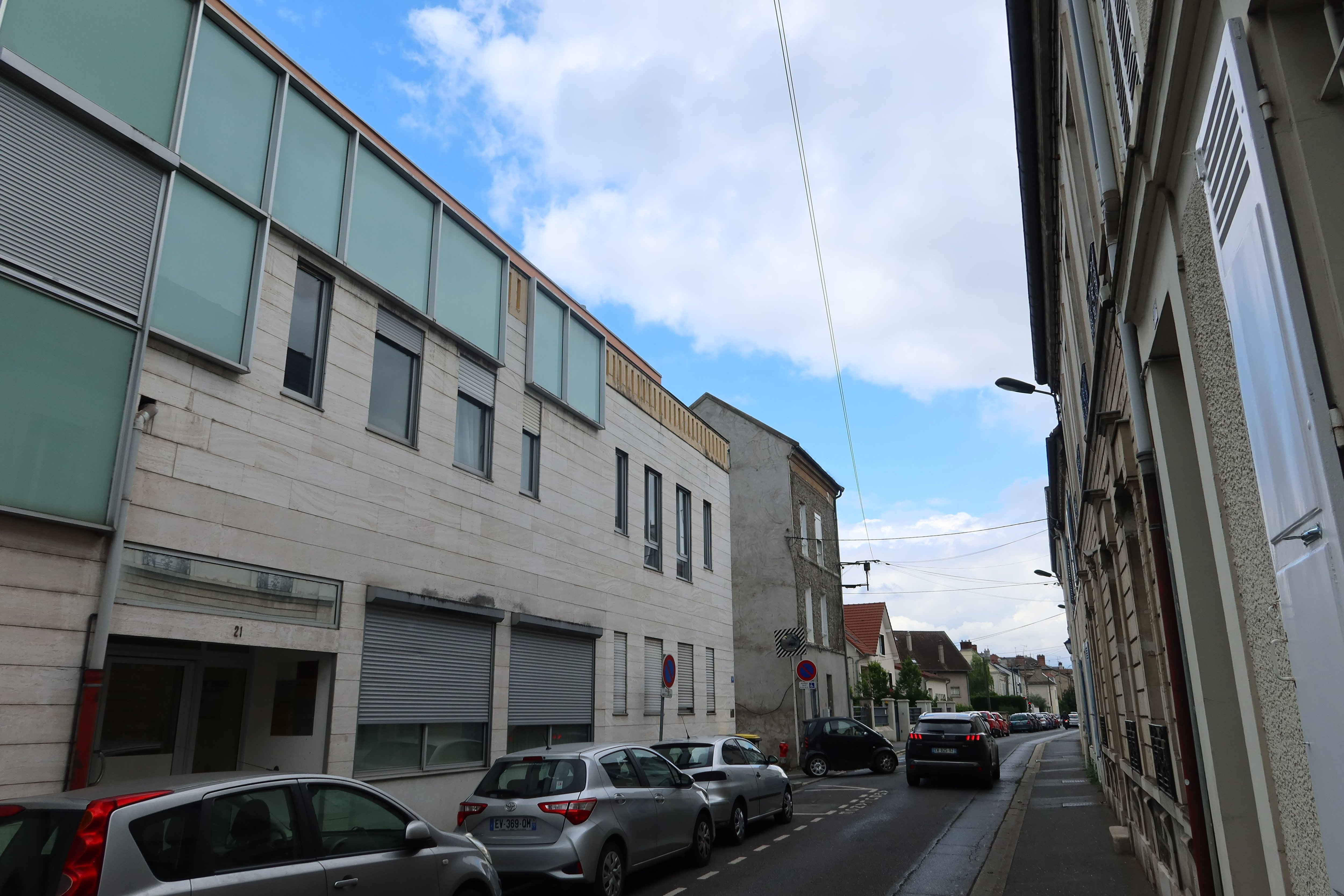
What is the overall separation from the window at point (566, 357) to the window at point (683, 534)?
479cm

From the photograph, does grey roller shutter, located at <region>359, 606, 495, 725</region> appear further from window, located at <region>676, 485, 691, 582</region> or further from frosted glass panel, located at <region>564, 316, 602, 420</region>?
window, located at <region>676, 485, 691, 582</region>

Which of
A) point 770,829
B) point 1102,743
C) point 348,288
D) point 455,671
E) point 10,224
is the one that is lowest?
point 770,829

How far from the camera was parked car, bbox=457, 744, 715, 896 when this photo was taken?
8.44m

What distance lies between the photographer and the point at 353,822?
5.86 metres

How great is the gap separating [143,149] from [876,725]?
39.9 m

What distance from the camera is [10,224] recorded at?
7.81 metres

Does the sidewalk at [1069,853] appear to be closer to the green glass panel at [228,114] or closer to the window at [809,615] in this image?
the green glass panel at [228,114]

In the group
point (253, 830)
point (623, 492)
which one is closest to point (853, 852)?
point (253, 830)

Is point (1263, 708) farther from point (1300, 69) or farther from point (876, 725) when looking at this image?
point (876, 725)

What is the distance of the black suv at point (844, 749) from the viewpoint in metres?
24.5

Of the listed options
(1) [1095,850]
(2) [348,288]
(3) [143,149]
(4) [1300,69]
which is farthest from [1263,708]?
(2) [348,288]

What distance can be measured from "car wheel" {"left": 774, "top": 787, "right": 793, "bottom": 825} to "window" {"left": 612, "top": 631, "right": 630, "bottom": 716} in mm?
4299

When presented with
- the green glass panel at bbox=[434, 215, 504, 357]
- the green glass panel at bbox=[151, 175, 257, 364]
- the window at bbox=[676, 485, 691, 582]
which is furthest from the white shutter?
the window at bbox=[676, 485, 691, 582]

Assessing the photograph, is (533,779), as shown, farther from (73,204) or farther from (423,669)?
(73,204)
